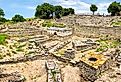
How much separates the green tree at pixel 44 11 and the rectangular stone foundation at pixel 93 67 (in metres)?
48.1

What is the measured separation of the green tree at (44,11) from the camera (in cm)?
7856

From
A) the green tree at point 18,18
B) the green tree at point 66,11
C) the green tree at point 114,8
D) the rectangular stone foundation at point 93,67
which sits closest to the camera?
the rectangular stone foundation at point 93,67

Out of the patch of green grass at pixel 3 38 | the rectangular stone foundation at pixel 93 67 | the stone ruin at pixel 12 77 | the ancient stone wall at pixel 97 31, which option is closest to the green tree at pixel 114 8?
the ancient stone wall at pixel 97 31

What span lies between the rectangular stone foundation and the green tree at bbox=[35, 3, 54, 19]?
158 feet

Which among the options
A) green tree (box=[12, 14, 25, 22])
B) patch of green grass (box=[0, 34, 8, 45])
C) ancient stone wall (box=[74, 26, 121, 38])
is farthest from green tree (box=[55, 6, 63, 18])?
patch of green grass (box=[0, 34, 8, 45])

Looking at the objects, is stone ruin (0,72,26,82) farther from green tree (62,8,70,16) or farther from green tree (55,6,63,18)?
green tree (62,8,70,16)

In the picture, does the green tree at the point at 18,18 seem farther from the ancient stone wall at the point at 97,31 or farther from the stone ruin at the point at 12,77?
the stone ruin at the point at 12,77

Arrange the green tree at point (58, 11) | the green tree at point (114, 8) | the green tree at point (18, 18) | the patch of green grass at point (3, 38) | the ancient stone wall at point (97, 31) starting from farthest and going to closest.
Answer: the green tree at point (58, 11)
the green tree at point (18, 18)
the green tree at point (114, 8)
the ancient stone wall at point (97, 31)
the patch of green grass at point (3, 38)

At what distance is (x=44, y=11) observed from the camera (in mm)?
78562

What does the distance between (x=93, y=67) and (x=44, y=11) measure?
168 feet

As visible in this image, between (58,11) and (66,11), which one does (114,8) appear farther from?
(58,11)

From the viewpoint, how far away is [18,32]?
176 ft

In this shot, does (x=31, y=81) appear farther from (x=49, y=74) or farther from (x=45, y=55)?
(x=45, y=55)

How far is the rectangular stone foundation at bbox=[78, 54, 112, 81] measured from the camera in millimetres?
28369
